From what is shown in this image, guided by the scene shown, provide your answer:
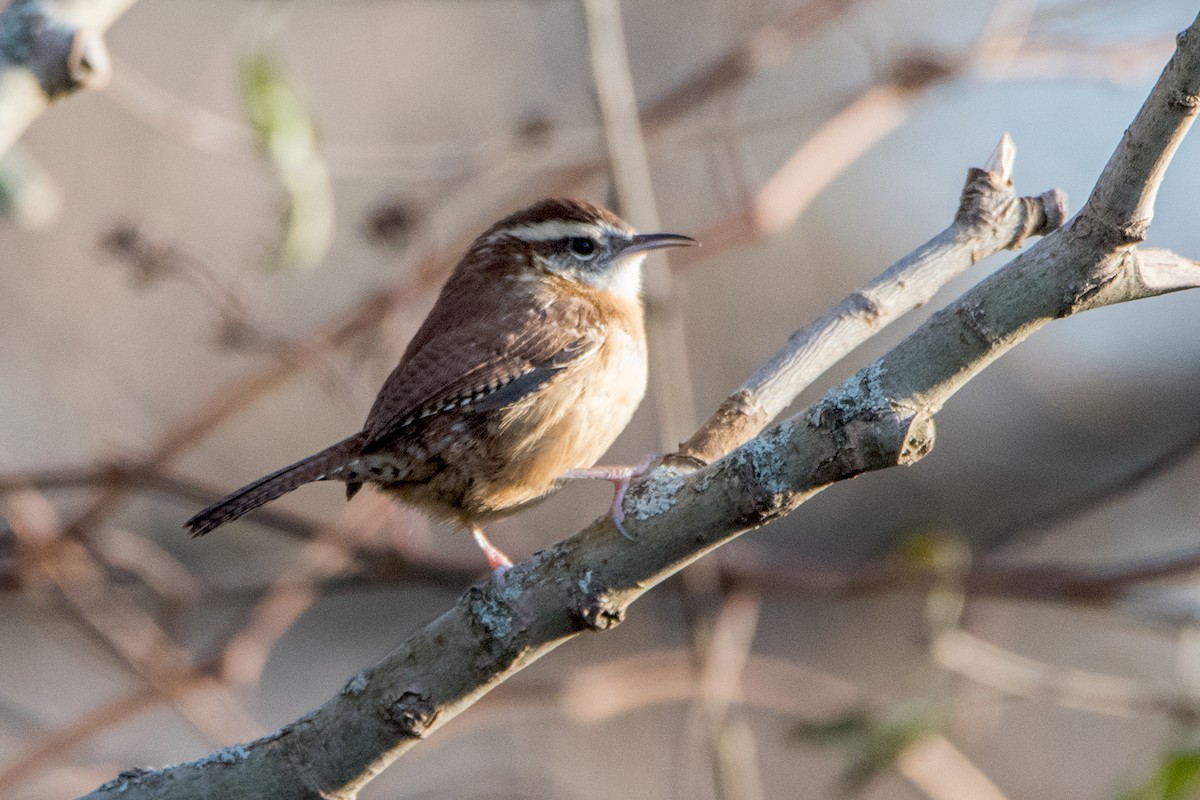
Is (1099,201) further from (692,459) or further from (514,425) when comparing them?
(514,425)

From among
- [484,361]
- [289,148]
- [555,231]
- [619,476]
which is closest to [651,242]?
[555,231]

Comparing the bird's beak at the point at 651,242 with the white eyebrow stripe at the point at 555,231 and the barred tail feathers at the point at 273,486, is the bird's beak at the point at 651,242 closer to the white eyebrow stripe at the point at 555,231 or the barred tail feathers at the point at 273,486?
the white eyebrow stripe at the point at 555,231

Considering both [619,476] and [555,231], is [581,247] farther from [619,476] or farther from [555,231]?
[619,476]

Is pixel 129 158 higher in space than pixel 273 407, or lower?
higher

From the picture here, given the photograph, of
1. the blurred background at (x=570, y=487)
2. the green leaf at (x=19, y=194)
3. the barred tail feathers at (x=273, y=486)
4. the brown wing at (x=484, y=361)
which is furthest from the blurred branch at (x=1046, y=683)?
the green leaf at (x=19, y=194)

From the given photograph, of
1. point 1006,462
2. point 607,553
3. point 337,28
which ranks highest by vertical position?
point 337,28

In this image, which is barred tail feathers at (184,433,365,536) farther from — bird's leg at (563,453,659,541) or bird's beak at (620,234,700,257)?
bird's beak at (620,234,700,257)

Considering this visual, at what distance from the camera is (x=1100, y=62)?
4.04m

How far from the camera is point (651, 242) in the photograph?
3.17 metres

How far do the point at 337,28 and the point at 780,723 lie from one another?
4.29 metres

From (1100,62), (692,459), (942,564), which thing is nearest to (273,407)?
(942,564)

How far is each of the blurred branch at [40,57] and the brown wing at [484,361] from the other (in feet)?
2.97

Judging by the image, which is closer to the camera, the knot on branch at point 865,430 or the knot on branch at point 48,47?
the knot on branch at point 865,430

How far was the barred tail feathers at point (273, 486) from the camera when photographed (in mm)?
2344
